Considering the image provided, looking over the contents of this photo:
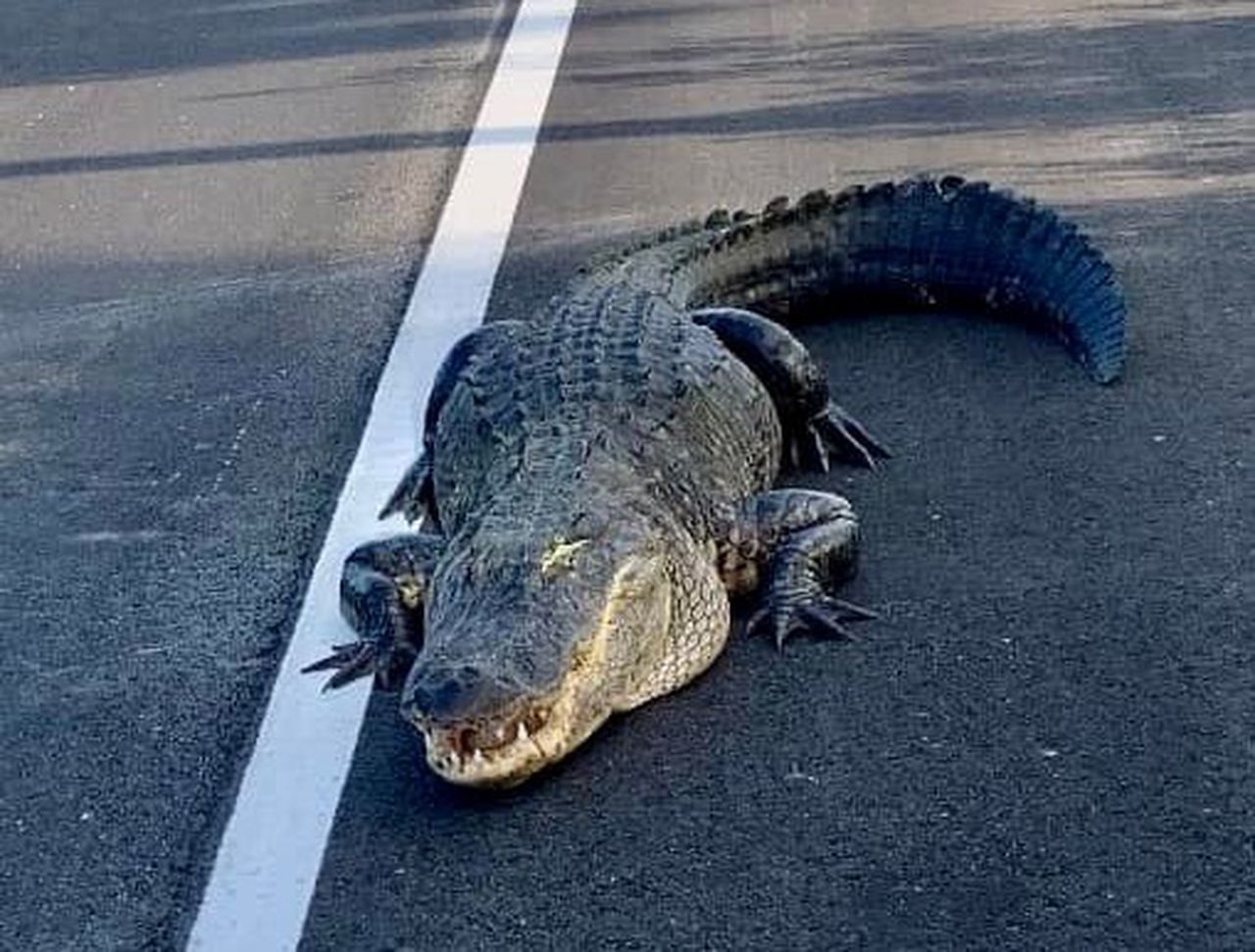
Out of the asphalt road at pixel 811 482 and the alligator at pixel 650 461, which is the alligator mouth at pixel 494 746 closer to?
the alligator at pixel 650 461

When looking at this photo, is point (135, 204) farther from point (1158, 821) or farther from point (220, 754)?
point (1158, 821)

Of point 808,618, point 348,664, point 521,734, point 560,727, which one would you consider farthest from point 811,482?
point 521,734

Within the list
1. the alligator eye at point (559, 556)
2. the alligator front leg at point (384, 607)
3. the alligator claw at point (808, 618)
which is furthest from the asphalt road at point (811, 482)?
the alligator eye at point (559, 556)

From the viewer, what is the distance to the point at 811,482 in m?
6.16

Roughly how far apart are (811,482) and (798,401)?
218 mm

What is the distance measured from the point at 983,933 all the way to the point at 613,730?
105 cm

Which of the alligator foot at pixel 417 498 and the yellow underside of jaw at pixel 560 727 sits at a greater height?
the yellow underside of jaw at pixel 560 727

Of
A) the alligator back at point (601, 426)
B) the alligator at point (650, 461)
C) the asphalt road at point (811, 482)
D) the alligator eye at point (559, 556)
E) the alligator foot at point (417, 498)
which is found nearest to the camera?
the asphalt road at point (811, 482)

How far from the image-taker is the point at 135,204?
359 inches

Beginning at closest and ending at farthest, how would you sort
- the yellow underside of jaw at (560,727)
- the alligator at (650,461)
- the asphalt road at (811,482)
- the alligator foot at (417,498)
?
the asphalt road at (811,482)
the yellow underside of jaw at (560,727)
the alligator at (650,461)
the alligator foot at (417,498)

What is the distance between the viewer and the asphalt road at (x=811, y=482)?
14.6 feet

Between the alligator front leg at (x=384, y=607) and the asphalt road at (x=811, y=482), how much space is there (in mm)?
208

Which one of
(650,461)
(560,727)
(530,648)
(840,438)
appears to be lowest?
(840,438)

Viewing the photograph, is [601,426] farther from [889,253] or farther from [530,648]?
[889,253]
